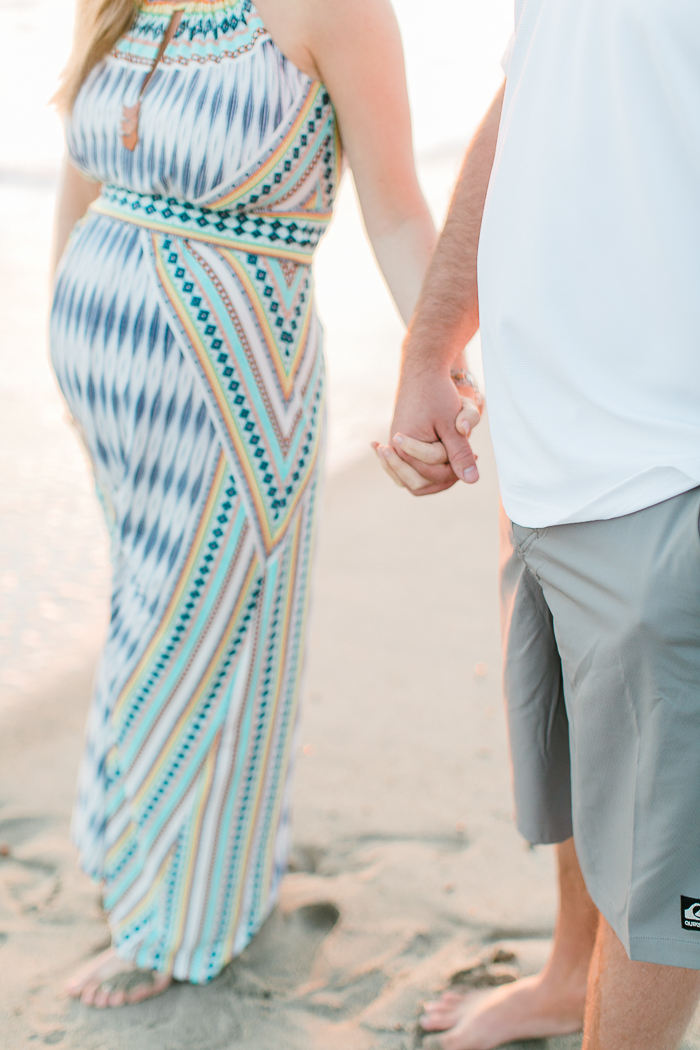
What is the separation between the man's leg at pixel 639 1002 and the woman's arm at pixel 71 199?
1535mm

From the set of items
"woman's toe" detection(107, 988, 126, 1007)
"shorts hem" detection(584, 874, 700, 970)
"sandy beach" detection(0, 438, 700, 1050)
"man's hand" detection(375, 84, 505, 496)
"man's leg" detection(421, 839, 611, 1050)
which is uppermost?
"man's hand" detection(375, 84, 505, 496)

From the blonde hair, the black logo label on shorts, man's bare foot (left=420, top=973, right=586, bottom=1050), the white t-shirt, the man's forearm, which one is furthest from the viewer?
man's bare foot (left=420, top=973, right=586, bottom=1050)

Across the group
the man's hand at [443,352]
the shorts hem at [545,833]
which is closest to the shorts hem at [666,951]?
the shorts hem at [545,833]

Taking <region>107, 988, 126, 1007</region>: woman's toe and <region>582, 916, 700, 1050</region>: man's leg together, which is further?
<region>107, 988, 126, 1007</region>: woman's toe

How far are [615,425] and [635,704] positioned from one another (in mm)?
310

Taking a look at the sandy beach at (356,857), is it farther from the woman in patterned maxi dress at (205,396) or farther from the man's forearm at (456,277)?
the man's forearm at (456,277)

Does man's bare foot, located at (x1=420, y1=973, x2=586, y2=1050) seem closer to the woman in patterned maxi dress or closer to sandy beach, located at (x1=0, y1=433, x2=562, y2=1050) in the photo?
sandy beach, located at (x1=0, y1=433, x2=562, y2=1050)

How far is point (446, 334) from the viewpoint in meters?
1.36

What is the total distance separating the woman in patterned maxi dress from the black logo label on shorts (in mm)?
824

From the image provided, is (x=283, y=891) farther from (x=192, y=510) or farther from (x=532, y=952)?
(x=192, y=510)

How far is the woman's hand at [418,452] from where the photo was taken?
134 centimetres

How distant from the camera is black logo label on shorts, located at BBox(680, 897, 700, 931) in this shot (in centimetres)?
104

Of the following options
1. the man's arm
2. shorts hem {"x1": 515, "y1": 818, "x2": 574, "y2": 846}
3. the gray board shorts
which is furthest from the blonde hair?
shorts hem {"x1": 515, "y1": 818, "x2": 574, "y2": 846}

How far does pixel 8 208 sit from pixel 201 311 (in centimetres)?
646
